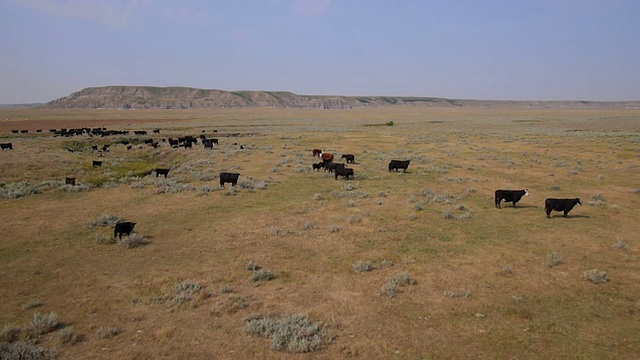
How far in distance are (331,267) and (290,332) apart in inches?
155

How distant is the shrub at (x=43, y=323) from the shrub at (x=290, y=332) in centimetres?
408

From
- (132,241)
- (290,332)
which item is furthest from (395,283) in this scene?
(132,241)

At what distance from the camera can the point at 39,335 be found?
8.13 metres

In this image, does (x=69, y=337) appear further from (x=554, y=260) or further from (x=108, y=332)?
(x=554, y=260)

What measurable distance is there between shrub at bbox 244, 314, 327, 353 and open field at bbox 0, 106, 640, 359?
141 millimetres

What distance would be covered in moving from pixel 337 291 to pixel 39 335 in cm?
658

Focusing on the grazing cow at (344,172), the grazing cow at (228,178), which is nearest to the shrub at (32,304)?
the grazing cow at (228,178)

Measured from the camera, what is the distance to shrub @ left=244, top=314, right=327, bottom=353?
7711mm

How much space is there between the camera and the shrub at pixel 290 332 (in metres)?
7.71

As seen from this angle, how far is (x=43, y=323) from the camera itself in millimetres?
8336

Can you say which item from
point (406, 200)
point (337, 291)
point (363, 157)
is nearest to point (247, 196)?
point (406, 200)

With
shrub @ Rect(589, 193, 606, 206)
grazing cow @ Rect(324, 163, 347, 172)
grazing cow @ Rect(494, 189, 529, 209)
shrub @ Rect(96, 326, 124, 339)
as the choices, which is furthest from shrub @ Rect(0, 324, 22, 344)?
shrub @ Rect(589, 193, 606, 206)

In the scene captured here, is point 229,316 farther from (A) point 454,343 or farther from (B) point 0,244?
Answer: (B) point 0,244

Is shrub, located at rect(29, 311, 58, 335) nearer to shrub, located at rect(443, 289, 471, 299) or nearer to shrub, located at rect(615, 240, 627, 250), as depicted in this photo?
shrub, located at rect(443, 289, 471, 299)
